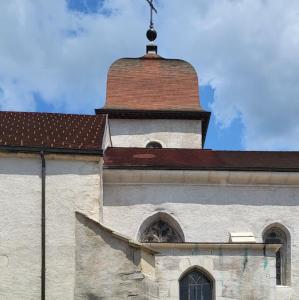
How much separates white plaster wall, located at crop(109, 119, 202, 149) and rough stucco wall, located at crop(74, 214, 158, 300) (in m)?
11.6

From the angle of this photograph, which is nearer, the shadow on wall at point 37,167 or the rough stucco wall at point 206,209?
the shadow on wall at point 37,167

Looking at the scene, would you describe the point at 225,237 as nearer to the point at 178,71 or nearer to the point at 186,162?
the point at 186,162

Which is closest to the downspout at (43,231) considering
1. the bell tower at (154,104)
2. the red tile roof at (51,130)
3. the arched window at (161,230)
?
the red tile roof at (51,130)

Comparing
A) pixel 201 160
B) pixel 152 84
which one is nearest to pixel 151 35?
pixel 152 84

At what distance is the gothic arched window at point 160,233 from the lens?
1833 cm

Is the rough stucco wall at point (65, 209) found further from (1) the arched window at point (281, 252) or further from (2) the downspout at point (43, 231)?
(1) the arched window at point (281, 252)

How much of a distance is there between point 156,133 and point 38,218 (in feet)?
39.5

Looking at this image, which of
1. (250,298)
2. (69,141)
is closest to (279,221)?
(250,298)

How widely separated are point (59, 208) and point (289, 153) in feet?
31.8

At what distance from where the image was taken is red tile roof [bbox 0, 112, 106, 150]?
15602 millimetres

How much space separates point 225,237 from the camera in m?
18.2

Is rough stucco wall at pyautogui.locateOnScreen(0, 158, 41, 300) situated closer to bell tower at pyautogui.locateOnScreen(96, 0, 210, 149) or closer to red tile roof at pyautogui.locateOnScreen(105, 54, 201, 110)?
bell tower at pyautogui.locateOnScreen(96, 0, 210, 149)

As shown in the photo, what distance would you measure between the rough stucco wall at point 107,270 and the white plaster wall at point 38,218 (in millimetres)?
288

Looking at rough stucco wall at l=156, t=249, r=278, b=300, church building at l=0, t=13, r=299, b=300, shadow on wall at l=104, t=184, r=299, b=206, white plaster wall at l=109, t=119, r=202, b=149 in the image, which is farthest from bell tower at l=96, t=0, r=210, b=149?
rough stucco wall at l=156, t=249, r=278, b=300
